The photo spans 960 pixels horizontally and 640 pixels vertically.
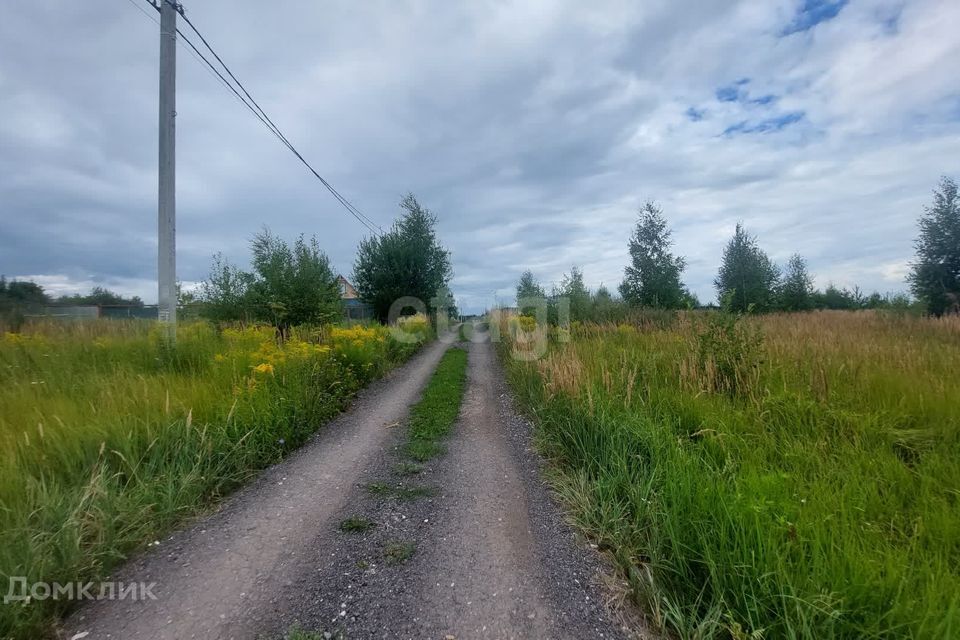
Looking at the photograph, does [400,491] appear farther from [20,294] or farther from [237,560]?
[20,294]

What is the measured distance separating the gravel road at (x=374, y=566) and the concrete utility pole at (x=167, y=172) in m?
3.87

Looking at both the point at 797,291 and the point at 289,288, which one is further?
the point at 797,291

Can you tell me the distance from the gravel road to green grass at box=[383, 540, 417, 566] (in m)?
0.01

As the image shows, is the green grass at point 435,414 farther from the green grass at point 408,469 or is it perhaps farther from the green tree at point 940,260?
the green tree at point 940,260

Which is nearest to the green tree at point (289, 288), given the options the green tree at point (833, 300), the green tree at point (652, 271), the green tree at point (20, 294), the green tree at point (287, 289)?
the green tree at point (287, 289)

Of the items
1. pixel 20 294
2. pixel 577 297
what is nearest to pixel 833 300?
pixel 577 297

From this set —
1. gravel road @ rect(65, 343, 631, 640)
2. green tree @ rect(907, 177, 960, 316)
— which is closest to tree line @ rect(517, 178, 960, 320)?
green tree @ rect(907, 177, 960, 316)

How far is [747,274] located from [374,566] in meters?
24.4

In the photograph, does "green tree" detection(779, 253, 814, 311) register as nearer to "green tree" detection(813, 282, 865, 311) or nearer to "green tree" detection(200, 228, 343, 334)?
"green tree" detection(813, 282, 865, 311)

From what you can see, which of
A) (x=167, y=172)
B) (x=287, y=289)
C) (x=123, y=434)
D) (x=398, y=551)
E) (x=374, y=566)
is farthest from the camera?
(x=287, y=289)

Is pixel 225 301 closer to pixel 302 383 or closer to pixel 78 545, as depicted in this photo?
pixel 302 383

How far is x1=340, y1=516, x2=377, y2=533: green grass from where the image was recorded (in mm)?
2883

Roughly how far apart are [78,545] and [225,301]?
1183 cm

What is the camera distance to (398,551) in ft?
8.54
